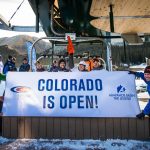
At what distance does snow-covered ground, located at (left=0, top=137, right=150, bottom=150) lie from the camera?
5.18m

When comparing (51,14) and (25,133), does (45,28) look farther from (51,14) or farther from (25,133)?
(25,133)

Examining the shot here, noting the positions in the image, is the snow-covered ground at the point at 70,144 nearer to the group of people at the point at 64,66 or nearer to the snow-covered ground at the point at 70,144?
the snow-covered ground at the point at 70,144

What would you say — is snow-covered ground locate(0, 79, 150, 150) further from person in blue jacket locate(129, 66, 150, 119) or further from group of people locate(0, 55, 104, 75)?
group of people locate(0, 55, 104, 75)

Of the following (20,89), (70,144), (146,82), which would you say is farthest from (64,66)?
(70,144)

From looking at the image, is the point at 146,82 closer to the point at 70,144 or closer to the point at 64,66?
the point at 70,144

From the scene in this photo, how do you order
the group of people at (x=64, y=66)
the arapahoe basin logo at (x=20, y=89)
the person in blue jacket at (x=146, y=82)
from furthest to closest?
the group of people at (x=64, y=66)
the arapahoe basin logo at (x=20, y=89)
the person in blue jacket at (x=146, y=82)

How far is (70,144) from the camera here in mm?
5430

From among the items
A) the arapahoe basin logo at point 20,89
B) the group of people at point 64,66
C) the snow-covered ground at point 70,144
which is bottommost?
the snow-covered ground at point 70,144

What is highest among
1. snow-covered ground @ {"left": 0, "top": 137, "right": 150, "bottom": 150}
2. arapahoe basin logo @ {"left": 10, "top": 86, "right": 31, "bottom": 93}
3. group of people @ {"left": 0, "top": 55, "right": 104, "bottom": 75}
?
group of people @ {"left": 0, "top": 55, "right": 104, "bottom": 75}

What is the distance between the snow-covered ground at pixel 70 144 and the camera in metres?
5.18

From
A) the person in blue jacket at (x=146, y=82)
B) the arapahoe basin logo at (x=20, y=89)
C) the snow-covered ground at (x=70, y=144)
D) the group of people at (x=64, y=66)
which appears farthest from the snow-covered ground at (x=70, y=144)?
the group of people at (x=64, y=66)

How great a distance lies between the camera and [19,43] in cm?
7400

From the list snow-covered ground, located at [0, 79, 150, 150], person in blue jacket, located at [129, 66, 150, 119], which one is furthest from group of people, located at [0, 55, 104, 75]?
snow-covered ground, located at [0, 79, 150, 150]

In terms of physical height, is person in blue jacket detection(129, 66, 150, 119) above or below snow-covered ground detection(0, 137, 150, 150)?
above
